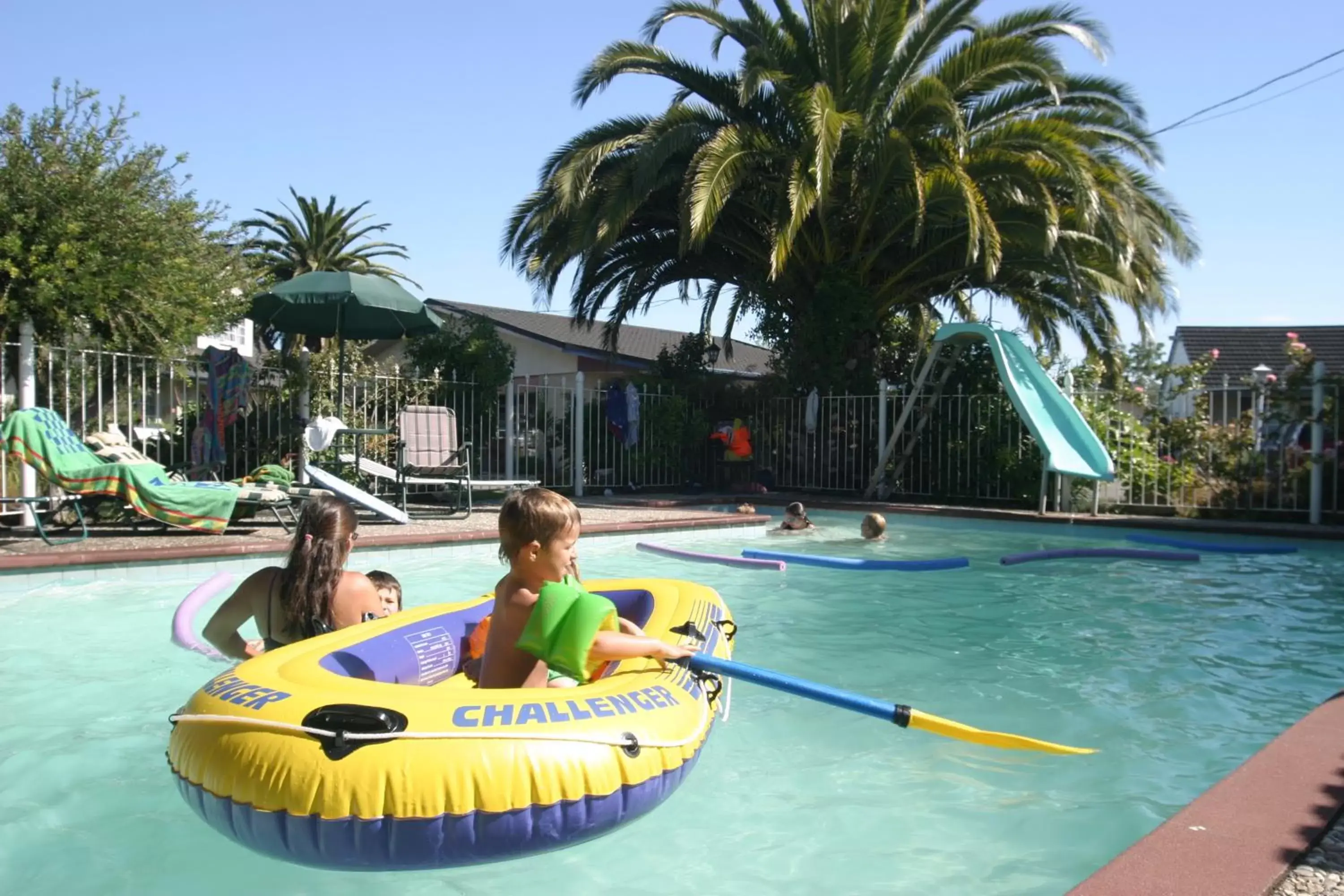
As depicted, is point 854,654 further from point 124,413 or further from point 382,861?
point 124,413

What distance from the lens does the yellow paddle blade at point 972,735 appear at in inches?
133

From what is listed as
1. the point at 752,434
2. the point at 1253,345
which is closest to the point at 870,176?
the point at 752,434

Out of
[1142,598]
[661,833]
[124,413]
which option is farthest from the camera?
[124,413]

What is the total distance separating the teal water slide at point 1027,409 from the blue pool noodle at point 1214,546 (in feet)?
2.75

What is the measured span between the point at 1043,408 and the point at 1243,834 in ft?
34.7

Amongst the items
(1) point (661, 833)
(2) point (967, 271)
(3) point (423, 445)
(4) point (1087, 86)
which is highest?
(4) point (1087, 86)

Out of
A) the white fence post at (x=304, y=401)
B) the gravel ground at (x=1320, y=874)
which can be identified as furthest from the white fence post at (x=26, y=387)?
the gravel ground at (x=1320, y=874)

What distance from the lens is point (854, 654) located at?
605 cm

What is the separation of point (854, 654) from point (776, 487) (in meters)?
10.4

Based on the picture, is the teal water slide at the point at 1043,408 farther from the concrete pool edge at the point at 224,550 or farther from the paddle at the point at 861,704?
the paddle at the point at 861,704

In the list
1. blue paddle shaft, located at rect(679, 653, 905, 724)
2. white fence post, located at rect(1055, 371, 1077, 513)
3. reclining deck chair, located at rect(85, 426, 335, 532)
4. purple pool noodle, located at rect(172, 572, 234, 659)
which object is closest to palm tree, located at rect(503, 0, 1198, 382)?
white fence post, located at rect(1055, 371, 1077, 513)

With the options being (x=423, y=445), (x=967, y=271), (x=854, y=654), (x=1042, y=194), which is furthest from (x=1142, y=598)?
(x=967, y=271)

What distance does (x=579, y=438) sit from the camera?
592 inches

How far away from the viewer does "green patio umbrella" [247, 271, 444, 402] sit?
10.3 m
